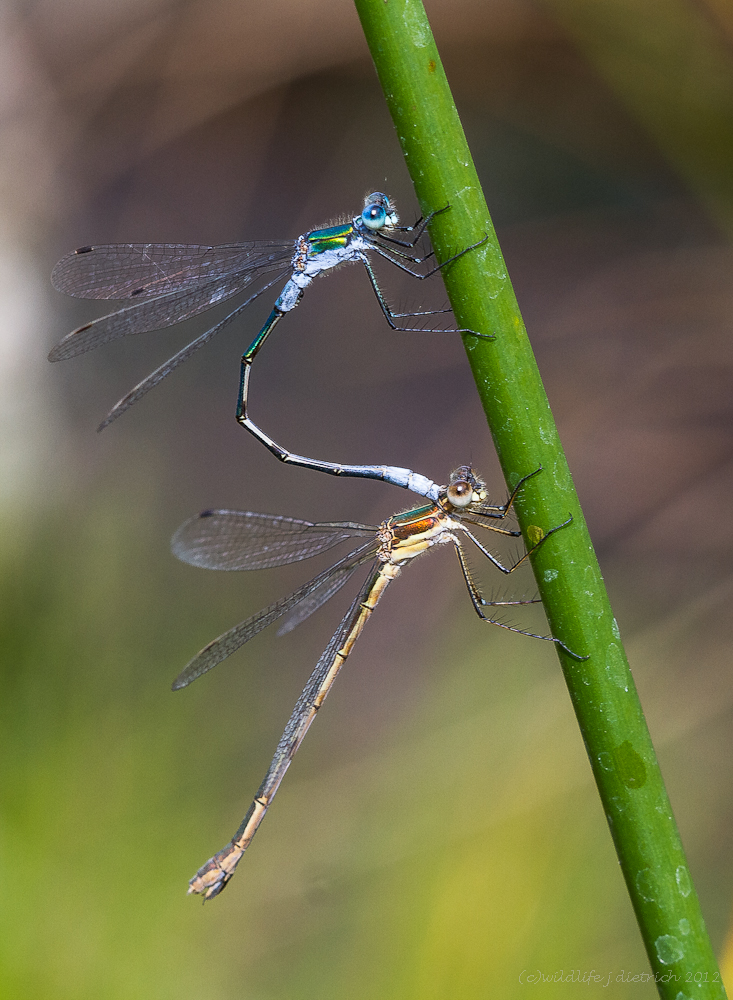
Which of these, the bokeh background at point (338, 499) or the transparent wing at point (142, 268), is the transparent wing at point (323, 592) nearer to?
the bokeh background at point (338, 499)

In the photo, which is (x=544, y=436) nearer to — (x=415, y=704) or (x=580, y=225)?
(x=415, y=704)

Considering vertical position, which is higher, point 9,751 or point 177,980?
point 9,751

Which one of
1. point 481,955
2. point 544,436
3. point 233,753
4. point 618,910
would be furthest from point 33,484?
point 544,436

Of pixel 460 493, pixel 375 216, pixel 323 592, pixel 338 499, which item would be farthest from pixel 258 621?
pixel 338 499

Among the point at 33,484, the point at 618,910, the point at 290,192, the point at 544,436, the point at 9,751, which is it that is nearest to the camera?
the point at 544,436

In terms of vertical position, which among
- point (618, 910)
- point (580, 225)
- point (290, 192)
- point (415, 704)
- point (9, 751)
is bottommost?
point (618, 910)

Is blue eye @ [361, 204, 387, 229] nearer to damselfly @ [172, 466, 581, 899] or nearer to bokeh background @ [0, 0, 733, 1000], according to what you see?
bokeh background @ [0, 0, 733, 1000]
